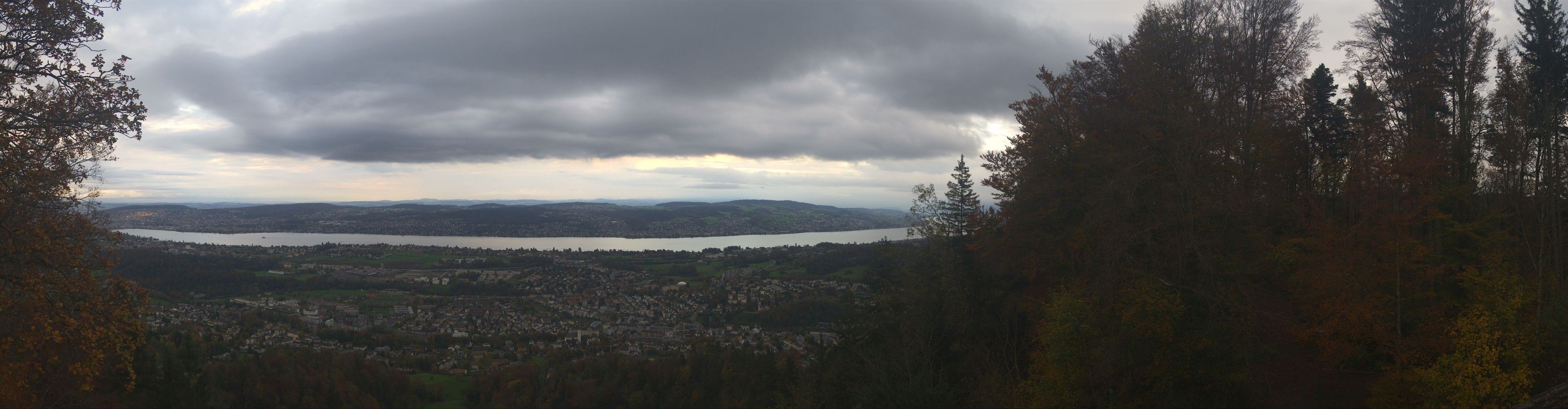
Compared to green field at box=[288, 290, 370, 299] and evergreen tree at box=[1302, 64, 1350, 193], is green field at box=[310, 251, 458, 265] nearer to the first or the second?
green field at box=[288, 290, 370, 299]

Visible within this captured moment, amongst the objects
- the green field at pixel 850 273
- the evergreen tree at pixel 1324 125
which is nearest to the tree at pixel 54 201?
the evergreen tree at pixel 1324 125

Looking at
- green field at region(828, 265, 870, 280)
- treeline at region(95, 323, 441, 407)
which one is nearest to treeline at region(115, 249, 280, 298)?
treeline at region(95, 323, 441, 407)

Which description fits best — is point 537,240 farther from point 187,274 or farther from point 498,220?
point 187,274

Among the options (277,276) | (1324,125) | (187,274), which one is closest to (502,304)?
(277,276)

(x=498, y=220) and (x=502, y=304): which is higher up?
(x=498, y=220)

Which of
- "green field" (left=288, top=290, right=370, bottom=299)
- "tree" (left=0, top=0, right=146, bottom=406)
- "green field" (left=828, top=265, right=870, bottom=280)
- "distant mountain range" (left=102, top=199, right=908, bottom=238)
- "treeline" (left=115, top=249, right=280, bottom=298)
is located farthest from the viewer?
"distant mountain range" (left=102, top=199, right=908, bottom=238)

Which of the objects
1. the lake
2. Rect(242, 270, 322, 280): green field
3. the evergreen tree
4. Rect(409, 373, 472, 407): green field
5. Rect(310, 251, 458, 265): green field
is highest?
the evergreen tree

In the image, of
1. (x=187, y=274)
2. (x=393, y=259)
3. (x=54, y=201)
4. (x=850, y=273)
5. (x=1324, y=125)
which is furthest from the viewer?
(x=393, y=259)

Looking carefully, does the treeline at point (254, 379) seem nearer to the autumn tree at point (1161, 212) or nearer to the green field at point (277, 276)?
the autumn tree at point (1161, 212)

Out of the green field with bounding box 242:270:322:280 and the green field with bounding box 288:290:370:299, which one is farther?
the green field with bounding box 242:270:322:280
